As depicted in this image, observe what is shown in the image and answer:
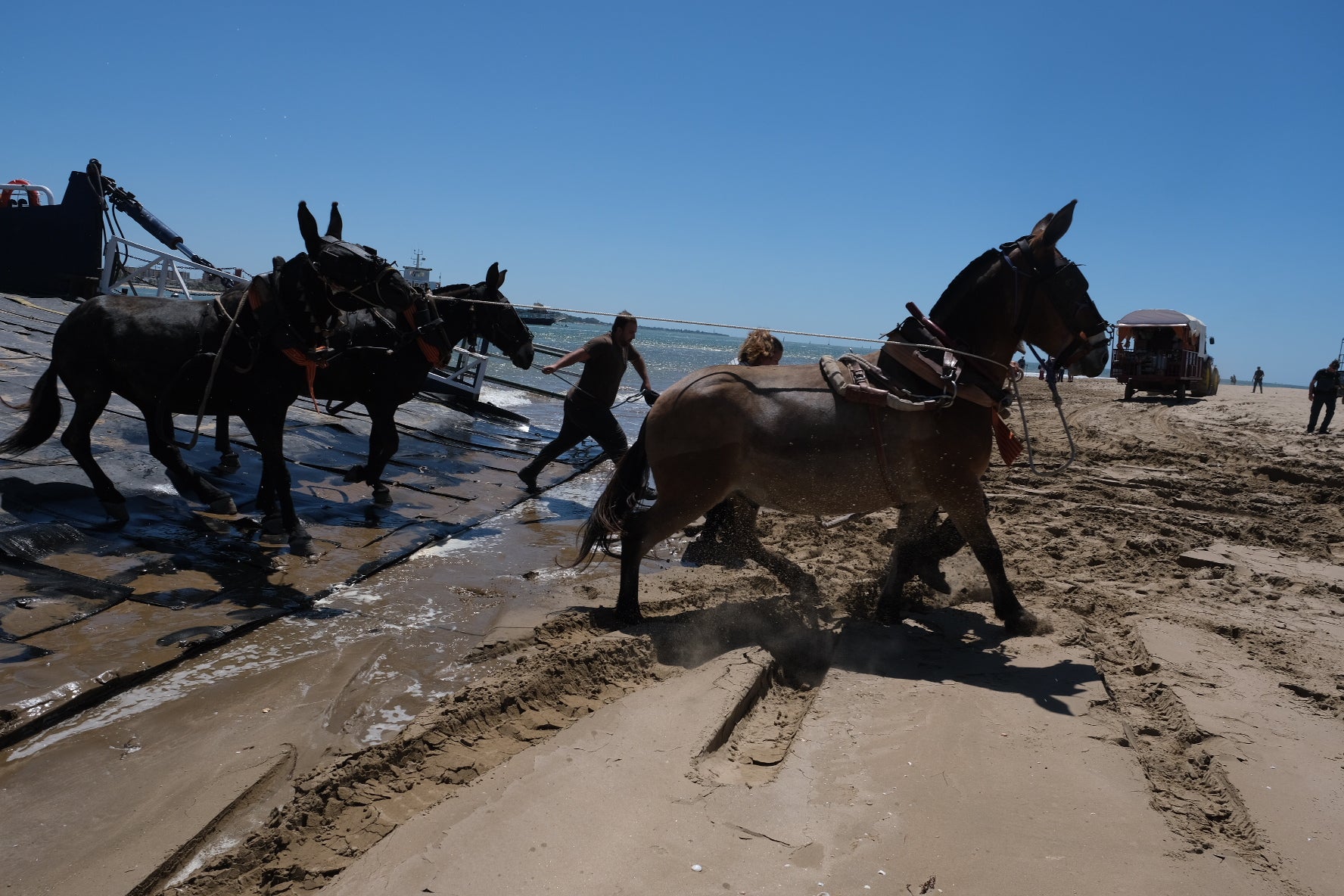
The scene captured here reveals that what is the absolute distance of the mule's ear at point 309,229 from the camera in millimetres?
5477

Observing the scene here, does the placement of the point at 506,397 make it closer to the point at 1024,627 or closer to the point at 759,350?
the point at 759,350

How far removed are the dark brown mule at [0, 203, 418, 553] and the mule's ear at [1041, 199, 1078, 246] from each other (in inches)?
161

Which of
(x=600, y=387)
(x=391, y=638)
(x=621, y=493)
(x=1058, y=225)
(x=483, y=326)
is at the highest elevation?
(x=1058, y=225)

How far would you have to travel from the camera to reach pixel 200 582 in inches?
193

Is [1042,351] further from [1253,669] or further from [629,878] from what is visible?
[629,878]

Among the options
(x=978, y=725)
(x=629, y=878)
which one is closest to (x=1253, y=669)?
A: (x=978, y=725)

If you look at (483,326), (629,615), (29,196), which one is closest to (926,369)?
(629,615)

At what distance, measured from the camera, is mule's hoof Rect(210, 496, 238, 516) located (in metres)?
6.26

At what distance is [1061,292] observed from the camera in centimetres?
471

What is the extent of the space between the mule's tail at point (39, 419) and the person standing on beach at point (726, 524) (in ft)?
15.8

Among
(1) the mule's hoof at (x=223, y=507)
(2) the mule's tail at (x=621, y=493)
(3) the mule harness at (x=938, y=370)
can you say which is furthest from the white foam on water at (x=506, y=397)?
(3) the mule harness at (x=938, y=370)

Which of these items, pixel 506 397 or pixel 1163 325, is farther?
pixel 1163 325

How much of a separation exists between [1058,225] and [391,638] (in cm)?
426

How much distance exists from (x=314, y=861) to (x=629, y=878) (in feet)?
3.12
